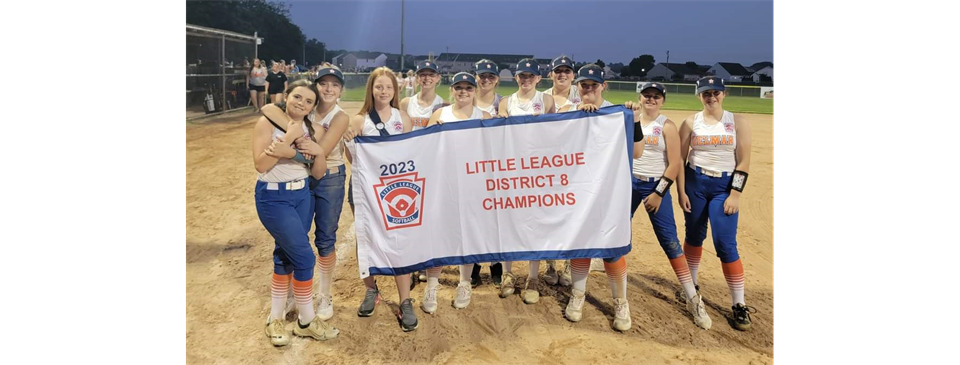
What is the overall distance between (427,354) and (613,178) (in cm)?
217

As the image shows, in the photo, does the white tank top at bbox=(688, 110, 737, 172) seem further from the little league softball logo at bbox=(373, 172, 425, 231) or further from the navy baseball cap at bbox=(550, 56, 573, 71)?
the little league softball logo at bbox=(373, 172, 425, 231)

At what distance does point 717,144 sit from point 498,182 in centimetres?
200

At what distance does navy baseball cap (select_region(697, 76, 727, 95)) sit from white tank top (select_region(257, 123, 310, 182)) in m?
3.46

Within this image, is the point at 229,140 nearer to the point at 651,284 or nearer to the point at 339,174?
the point at 339,174

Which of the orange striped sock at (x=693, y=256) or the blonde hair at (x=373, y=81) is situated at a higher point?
the blonde hair at (x=373, y=81)

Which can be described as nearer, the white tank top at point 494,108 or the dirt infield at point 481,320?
the dirt infield at point 481,320

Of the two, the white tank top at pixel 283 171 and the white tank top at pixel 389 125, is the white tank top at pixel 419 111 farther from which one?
the white tank top at pixel 283 171

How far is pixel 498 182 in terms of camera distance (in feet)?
15.2

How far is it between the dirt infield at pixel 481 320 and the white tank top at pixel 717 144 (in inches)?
59.8

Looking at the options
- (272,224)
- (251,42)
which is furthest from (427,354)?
(251,42)

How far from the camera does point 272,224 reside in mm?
4289

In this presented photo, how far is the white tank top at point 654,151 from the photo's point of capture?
16.3 ft

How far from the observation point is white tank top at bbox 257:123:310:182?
14.0 ft

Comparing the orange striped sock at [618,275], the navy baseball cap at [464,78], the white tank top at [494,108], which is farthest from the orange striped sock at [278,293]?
the orange striped sock at [618,275]
